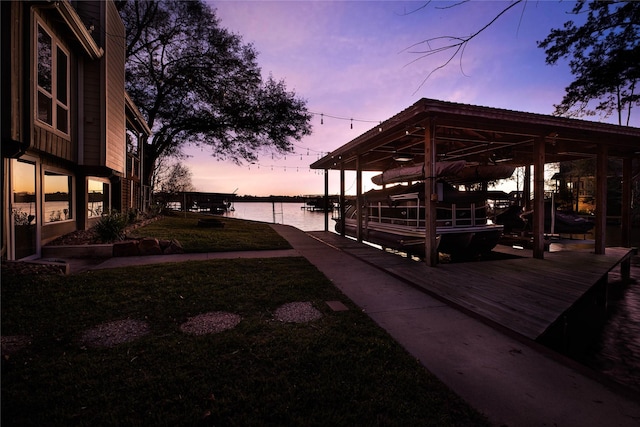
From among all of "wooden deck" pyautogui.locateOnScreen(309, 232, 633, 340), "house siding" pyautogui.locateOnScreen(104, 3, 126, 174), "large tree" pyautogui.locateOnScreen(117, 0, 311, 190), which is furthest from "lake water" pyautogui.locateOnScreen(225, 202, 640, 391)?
"large tree" pyautogui.locateOnScreen(117, 0, 311, 190)

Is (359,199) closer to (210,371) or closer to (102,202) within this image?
(210,371)

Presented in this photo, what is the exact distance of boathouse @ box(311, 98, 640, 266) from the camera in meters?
6.76

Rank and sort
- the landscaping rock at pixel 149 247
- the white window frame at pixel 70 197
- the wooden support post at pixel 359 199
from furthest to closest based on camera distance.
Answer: the wooden support post at pixel 359 199, the landscaping rock at pixel 149 247, the white window frame at pixel 70 197

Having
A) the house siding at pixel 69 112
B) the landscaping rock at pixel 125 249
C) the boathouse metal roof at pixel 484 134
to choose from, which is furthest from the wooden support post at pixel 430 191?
the house siding at pixel 69 112

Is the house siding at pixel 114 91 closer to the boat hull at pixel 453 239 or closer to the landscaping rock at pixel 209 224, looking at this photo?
the landscaping rock at pixel 209 224

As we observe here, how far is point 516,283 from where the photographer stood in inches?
217

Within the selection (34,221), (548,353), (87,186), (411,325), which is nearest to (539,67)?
(548,353)

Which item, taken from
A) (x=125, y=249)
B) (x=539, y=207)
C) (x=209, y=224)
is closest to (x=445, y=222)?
(x=539, y=207)

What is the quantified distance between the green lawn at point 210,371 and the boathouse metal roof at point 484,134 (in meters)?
4.83

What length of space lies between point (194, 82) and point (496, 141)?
18362 millimetres

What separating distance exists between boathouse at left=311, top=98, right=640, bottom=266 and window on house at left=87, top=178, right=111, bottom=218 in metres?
8.78

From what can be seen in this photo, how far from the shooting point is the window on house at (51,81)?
7.00 m

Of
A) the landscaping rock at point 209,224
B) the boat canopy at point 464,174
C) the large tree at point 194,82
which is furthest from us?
the large tree at point 194,82

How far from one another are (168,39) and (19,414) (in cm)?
2312
